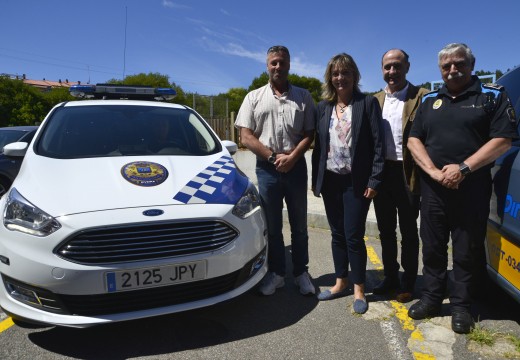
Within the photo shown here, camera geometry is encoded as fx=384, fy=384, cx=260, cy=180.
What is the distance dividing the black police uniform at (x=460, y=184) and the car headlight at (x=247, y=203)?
117 centimetres

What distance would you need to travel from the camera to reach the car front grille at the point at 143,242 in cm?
210

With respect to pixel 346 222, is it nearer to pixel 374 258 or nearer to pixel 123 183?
pixel 374 258

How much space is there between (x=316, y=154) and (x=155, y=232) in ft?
4.67

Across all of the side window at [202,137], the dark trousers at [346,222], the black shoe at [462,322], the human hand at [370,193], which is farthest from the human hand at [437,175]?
the side window at [202,137]

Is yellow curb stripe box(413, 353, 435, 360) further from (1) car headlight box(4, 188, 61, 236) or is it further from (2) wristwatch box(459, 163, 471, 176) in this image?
(1) car headlight box(4, 188, 61, 236)

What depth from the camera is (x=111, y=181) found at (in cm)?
249

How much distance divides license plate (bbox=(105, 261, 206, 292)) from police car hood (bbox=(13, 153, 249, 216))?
1.25ft

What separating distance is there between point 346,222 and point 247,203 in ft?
2.57

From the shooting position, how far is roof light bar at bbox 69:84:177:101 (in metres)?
4.05

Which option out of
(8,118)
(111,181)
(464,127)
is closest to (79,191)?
(111,181)

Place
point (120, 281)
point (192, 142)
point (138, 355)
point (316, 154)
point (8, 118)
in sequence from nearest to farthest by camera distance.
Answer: point (120, 281), point (138, 355), point (316, 154), point (192, 142), point (8, 118)

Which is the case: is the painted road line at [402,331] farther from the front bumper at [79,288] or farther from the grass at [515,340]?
the front bumper at [79,288]

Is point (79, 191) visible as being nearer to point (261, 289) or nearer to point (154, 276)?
point (154, 276)

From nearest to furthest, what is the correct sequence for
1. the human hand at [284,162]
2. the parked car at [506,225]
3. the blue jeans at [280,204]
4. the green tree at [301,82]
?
the parked car at [506,225], the human hand at [284,162], the blue jeans at [280,204], the green tree at [301,82]
